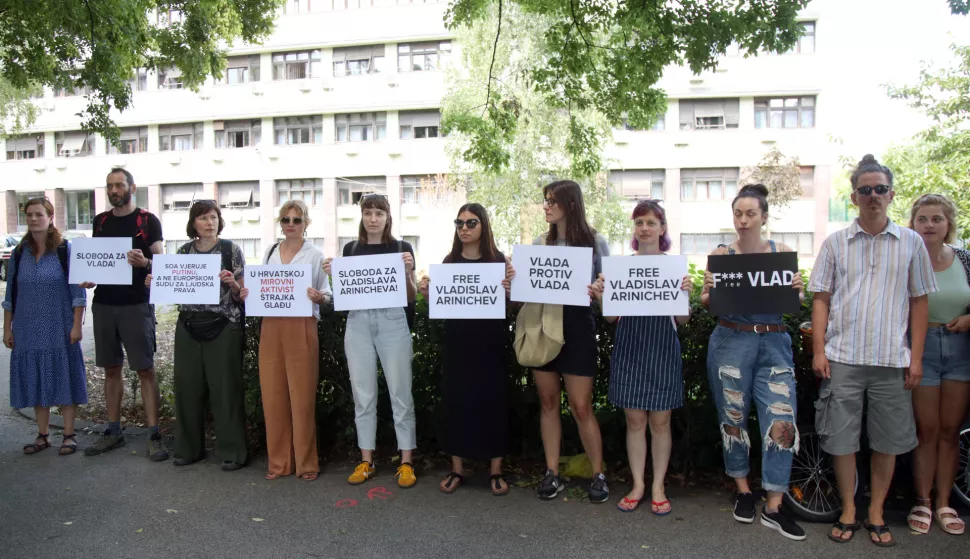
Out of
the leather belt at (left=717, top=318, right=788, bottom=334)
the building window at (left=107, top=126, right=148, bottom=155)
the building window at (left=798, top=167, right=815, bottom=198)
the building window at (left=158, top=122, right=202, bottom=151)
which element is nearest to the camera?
the leather belt at (left=717, top=318, right=788, bottom=334)

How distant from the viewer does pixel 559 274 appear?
5102mm

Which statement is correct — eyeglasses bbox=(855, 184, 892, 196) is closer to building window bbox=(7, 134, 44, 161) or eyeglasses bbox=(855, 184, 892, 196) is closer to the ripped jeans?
the ripped jeans

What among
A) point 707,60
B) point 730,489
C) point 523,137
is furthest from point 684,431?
point 523,137

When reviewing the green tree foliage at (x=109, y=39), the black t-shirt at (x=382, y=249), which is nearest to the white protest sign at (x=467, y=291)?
the black t-shirt at (x=382, y=249)

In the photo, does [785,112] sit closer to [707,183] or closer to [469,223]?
[707,183]

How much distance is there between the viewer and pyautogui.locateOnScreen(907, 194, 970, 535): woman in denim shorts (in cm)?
470

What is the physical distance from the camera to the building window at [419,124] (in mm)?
45031

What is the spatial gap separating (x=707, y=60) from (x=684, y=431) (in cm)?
448

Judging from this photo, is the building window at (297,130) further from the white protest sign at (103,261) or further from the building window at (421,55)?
the white protest sign at (103,261)

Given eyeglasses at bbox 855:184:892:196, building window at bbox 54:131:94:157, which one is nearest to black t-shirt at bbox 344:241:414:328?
eyeglasses at bbox 855:184:892:196

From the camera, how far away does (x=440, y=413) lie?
578cm

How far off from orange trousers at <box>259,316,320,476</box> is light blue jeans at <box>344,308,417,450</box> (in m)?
0.40

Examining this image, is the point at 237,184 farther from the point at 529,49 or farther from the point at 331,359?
the point at 331,359

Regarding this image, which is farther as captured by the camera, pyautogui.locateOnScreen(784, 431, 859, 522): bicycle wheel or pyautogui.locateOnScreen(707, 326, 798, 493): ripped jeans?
pyautogui.locateOnScreen(784, 431, 859, 522): bicycle wheel
